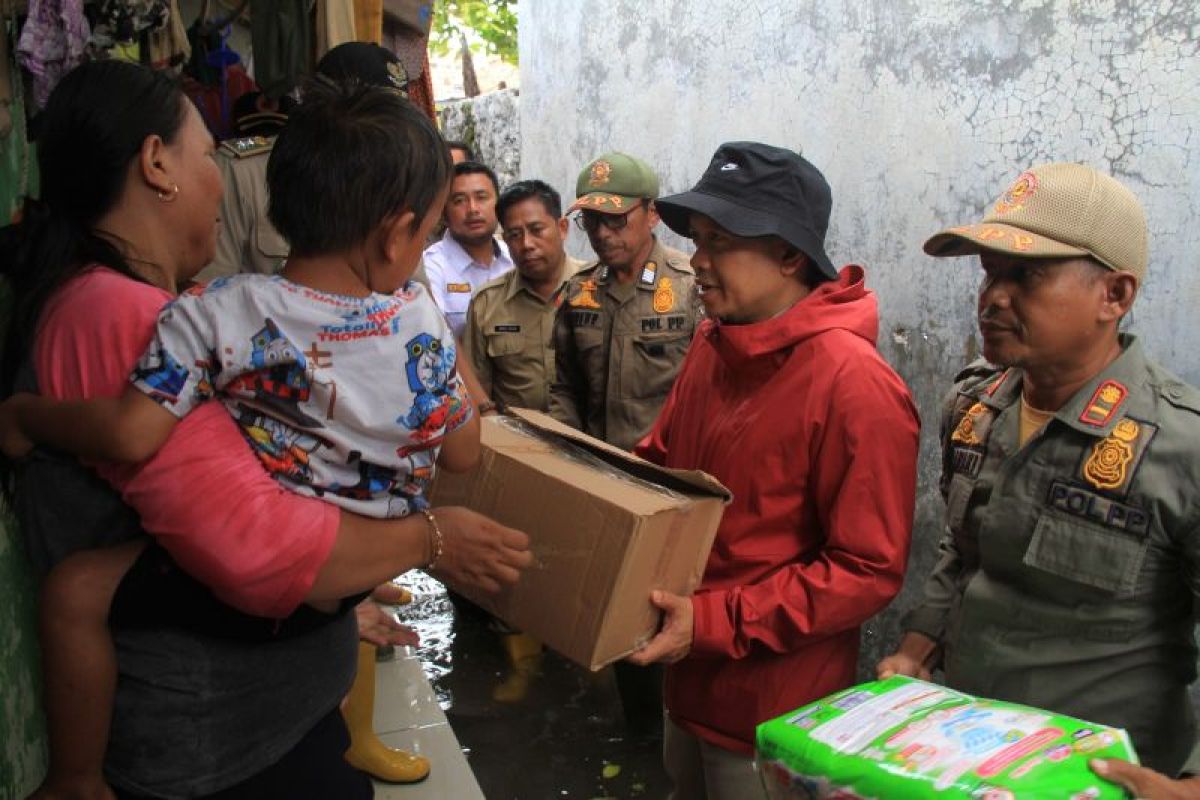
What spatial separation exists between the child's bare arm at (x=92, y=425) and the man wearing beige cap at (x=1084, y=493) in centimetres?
144

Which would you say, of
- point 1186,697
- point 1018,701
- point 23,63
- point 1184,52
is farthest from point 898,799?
point 1184,52

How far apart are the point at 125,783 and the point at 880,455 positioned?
1.37 metres

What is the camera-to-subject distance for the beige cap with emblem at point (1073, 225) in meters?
1.78

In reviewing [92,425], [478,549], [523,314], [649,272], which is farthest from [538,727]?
[92,425]

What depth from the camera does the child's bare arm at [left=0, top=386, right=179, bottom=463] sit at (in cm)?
123

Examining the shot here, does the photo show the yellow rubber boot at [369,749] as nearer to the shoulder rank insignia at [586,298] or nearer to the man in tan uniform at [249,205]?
the man in tan uniform at [249,205]

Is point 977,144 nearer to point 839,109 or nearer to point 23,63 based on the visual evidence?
point 839,109

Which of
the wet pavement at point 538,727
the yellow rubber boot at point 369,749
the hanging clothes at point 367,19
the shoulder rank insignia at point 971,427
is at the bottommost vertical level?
the wet pavement at point 538,727

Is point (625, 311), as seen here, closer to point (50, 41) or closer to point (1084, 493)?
point (50, 41)

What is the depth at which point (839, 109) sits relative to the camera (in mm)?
4113

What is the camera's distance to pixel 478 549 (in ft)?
5.13

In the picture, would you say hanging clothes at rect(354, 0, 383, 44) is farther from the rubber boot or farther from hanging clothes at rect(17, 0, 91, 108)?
the rubber boot

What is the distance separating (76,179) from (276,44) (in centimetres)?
260

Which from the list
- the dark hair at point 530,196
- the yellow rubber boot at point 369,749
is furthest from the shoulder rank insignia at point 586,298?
the yellow rubber boot at point 369,749
